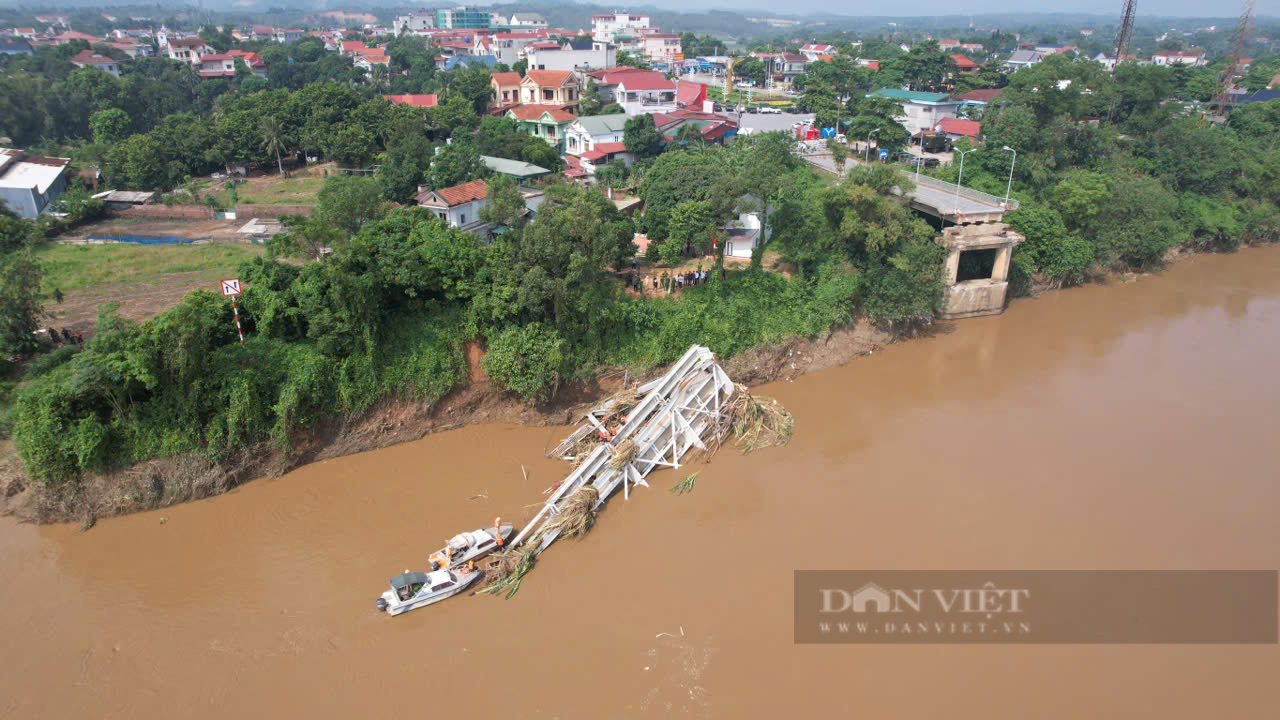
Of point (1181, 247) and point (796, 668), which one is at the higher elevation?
point (1181, 247)

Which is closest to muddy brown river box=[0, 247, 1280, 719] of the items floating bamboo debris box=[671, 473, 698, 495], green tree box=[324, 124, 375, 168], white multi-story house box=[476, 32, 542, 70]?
floating bamboo debris box=[671, 473, 698, 495]

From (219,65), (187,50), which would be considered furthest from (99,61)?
(187,50)

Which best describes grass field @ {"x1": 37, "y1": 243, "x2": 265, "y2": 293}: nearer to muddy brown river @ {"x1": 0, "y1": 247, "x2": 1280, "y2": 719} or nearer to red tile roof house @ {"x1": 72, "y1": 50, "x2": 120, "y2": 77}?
muddy brown river @ {"x1": 0, "y1": 247, "x2": 1280, "y2": 719}

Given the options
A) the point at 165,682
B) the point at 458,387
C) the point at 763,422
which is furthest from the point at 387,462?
the point at 763,422

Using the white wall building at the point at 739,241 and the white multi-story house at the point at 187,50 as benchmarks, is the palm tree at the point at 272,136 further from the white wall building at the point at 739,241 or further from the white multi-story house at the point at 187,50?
the white multi-story house at the point at 187,50

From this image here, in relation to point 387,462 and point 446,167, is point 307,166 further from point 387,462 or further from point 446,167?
point 387,462

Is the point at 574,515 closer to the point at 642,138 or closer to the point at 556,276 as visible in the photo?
the point at 556,276
